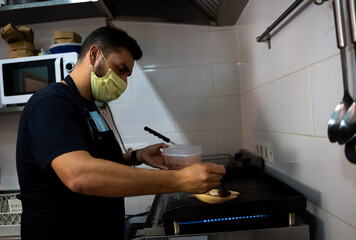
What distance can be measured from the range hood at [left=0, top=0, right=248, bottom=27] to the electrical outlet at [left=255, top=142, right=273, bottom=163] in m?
0.74

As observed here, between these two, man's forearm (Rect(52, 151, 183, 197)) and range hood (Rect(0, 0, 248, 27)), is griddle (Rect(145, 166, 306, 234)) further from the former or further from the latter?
range hood (Rect(0, 0, 248, 27))

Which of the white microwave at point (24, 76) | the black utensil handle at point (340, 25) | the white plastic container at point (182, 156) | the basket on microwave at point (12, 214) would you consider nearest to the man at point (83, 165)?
the white plastic container at point (182, 156)

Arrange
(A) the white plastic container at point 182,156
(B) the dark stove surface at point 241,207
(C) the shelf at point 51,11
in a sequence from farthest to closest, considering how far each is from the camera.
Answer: (C) the shelf at point 51,11
(A) the white plastic container at point 182,156
(B) the dark stove surface at point 241,207

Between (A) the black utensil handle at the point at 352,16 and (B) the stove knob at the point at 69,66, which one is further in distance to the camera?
(B) the stove knob at the point at 69,66

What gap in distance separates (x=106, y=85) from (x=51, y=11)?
89 cm

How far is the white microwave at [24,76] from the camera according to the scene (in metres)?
1.39

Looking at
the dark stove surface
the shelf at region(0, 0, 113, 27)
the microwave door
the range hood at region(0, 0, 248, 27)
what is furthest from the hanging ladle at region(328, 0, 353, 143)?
the microwave door

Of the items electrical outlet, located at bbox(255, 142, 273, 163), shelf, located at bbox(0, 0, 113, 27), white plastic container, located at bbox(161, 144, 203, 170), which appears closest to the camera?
white plastic container, located at bbox(161, 144, 203, 170)

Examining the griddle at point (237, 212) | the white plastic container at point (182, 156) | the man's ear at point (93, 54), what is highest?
the man's ear at point (93, 54)

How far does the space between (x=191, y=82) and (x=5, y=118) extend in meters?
1.27

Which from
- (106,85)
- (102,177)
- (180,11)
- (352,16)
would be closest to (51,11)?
(180,11)

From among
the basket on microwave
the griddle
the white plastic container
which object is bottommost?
the basket on microwave

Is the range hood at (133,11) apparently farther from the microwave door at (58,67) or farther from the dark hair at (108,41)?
the dark hair at (108,41)

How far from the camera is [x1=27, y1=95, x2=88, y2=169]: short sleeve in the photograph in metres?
0.65
